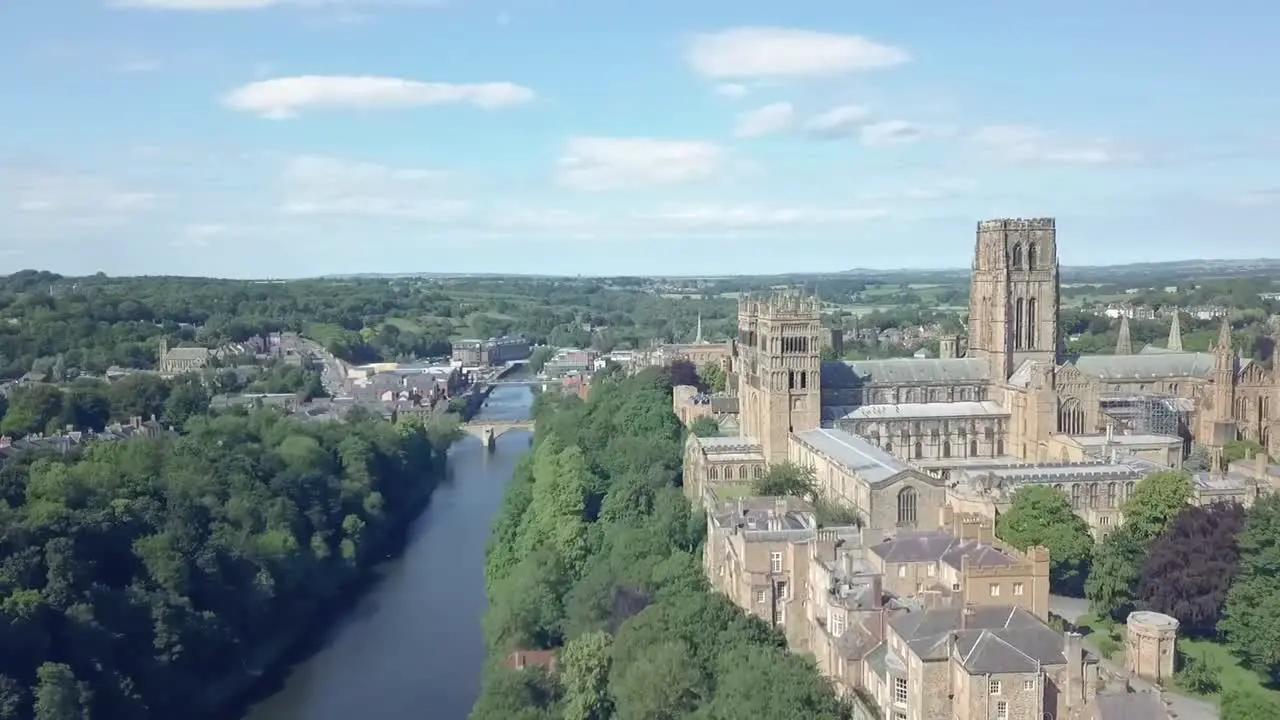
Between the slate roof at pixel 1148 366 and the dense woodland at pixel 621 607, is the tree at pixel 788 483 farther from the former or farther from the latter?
the slate roof at pixel 1148 366

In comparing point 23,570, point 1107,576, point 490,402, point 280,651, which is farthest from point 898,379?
point 490,402

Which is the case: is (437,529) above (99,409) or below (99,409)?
below

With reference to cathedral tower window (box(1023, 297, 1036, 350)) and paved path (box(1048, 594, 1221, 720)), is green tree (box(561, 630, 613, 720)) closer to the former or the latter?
paved path (box(1048, 594, 1221, 720))

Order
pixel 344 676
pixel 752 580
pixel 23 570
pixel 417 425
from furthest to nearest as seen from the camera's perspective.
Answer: pixel 417 425
pixel 344 676
pixel 23 570
pixel 752 580

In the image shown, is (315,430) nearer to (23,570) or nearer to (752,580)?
(23,570)

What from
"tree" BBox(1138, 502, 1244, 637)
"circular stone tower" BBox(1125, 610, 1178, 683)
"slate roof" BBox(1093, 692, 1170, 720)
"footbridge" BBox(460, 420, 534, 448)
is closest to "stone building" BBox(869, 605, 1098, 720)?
"slate roof" BBox(1093, 692, 1170, 720)

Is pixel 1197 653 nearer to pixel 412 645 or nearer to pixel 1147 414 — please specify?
pixel 1147 414

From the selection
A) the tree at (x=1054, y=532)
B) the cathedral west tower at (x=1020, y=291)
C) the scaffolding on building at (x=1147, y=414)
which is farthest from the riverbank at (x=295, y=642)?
Answer: the scaffolding on building at (x=1147, y=414)
